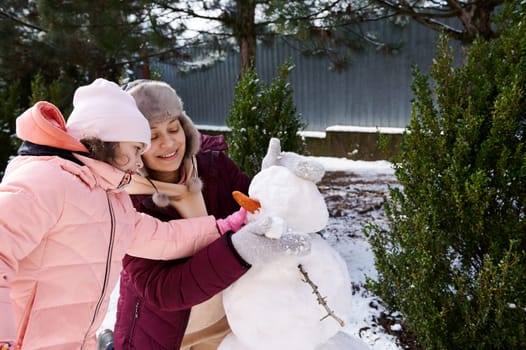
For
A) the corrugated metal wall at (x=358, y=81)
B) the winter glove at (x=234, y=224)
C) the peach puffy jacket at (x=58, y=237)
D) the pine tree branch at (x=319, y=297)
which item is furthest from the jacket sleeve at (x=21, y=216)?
the corrugated metal wall at (x=358, y=81)

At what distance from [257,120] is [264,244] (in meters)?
2.44

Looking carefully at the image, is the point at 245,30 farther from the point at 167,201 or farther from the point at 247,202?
the point at 247,202

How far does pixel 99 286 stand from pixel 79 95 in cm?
59

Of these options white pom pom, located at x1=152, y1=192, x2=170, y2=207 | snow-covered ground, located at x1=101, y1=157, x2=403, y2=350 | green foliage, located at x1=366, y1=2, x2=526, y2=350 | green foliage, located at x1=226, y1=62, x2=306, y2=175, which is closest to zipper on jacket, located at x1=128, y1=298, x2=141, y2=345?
white pom pom, located at x1=152, y1=192, x2=170, y2=207

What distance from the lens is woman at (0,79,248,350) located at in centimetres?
99

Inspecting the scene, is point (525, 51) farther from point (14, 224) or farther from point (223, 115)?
point (223, 115)

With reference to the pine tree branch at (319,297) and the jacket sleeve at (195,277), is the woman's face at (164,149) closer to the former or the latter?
the jacket sleeve at (195,277)

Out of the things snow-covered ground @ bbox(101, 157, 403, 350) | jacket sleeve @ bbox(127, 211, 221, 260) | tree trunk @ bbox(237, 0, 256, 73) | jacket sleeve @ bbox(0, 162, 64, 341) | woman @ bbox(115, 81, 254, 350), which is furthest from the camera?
tree trunk @ bbox(237, 0, 256, 73)

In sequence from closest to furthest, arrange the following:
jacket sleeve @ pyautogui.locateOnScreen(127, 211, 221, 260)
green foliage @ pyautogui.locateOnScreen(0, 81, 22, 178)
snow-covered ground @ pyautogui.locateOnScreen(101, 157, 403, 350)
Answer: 1. jacket sleeve @ pyautogui.locateOnScreen(127, 211, 221, 260)
2. snow-covered ground @ pyautogui.locateOnScreen(101, 157, 403, 350)
3. green foliage @ pyautogui.locateOnScreen(0, 81, 22, 178)

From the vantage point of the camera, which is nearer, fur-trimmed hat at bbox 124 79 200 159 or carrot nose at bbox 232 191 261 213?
carrot nose at bbox 232 191 261 213

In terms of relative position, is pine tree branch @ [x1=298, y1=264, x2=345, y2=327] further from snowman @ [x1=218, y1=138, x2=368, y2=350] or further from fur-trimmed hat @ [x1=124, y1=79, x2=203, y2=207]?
fur-trimmed hat @ [x1=124, y1=79, x2=203, y2=207]

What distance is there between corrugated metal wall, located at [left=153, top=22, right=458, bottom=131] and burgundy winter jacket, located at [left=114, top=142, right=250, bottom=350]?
5.36 meters

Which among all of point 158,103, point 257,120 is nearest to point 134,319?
point 158,103

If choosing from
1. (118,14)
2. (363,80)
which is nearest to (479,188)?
(118,14)
